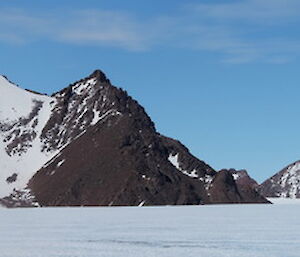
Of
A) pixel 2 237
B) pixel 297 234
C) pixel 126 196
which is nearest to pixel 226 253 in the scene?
pixel 297 234

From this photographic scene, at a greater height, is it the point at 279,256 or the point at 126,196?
the point at 126,196

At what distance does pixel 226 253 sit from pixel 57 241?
52.4 ft

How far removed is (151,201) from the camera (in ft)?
649

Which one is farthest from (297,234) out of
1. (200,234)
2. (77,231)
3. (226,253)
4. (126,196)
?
(126,196)

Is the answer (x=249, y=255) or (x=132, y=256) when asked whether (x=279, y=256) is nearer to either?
(x=249, y=255)

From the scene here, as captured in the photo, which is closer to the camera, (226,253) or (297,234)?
(226,253)

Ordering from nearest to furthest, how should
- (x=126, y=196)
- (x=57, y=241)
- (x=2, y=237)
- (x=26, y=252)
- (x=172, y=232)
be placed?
(x=26, y=252) → (x=57, y=241) → (x=2, y=237) → (x=172, y=232) → (x=126, y=196)

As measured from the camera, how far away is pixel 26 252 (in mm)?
47156

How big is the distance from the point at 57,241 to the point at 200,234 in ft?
44.7

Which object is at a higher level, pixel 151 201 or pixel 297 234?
pixel 151 201

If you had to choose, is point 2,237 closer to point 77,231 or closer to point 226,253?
point 77,231

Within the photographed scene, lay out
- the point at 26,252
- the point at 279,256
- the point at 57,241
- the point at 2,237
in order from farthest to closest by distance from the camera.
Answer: the point at 2,237
the point at 57,241
the point at 26,252
the point at 279,256

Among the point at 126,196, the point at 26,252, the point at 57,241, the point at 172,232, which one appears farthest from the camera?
the point at 126,196

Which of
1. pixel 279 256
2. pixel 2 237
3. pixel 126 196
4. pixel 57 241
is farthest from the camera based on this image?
pixel 126 196
